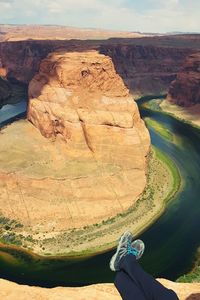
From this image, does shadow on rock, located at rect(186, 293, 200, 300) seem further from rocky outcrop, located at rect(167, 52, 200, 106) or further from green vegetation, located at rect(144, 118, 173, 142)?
rocky outcrop, located at rect(167, 52, 200, 106)

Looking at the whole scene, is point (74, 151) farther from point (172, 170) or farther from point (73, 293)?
point (73, 293)

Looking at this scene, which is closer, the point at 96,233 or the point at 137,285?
the point at 137,285

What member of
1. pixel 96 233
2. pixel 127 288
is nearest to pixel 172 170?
pixel 96 233

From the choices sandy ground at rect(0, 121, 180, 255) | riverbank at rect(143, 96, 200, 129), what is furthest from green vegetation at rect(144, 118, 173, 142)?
sandy ground at rect(0, 121, 180, 255)

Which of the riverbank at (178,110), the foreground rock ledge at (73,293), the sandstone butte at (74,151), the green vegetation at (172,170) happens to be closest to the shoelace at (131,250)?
the foreground rock ledge at (73,293)

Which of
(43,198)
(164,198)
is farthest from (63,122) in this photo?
(164,198)

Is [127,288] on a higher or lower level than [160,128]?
higher
